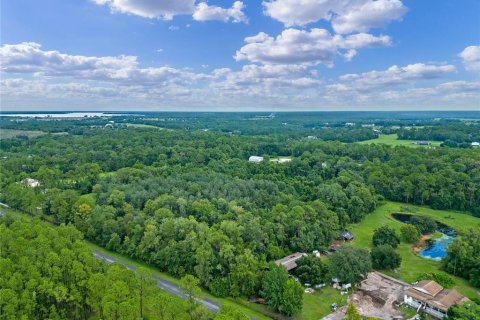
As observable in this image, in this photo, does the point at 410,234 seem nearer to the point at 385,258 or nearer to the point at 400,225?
the point at 400,225

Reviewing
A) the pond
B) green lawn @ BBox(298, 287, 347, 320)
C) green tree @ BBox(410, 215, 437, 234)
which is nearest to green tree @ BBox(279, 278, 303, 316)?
green lawn @ BBox(298, 287, 347, 320)

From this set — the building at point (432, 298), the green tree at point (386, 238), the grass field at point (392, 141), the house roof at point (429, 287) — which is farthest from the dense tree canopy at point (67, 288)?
the grass field at point (392, 141)

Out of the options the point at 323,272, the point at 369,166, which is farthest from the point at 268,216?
the point at 369,166

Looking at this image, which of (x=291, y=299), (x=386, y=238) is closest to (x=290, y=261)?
(x=291, y=299)

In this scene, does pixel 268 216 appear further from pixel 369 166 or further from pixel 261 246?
pixel 369 166

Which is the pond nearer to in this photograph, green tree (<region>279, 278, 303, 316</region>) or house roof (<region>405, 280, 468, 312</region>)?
house roof (<region>405, 280, 468, 312</region>)

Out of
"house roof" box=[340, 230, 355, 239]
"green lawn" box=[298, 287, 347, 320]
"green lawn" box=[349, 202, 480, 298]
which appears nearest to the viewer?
"green lawn" box=[298, 287, 347, 320]
